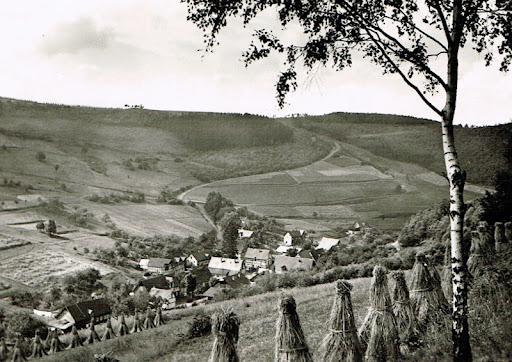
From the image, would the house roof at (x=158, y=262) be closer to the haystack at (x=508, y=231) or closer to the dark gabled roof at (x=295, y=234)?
the dark gabled roof at (x=295, y=234)

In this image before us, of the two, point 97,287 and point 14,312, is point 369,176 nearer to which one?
point 97,287

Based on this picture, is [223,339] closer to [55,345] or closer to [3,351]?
[55,345]

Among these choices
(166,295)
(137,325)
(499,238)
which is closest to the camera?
(499,238)

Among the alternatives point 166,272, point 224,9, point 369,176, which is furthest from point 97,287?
point 369,176

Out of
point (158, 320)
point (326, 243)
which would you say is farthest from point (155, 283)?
point (326, 243)

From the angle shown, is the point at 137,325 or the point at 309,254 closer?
the point at 137,325

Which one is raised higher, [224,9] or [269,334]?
[224,9]

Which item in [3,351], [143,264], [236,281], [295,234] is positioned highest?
[295,234]
